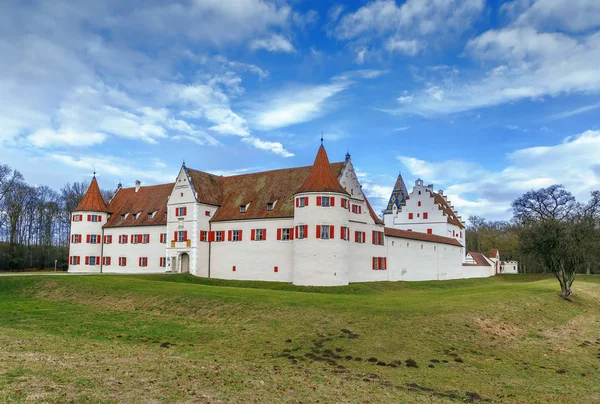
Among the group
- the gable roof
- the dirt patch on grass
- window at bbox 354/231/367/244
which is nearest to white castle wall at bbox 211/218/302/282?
window at bbox 354/231/367/244

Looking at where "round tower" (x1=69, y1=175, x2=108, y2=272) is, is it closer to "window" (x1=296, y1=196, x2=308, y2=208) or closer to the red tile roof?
"window" (x1=296, y1=196, x2=308, y2=208)

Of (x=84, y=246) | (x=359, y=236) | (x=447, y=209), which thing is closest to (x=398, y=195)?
(x=447, y=209)

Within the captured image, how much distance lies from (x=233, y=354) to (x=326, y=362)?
3209mm

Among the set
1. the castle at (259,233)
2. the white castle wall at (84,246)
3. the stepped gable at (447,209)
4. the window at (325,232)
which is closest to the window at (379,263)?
the castle at (259,233)

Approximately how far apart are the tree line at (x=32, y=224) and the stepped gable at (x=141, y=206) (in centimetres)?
1282

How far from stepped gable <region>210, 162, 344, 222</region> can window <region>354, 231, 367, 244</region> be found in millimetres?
5445

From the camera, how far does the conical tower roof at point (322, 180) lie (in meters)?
37.8

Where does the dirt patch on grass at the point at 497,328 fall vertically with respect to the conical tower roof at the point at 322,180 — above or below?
below

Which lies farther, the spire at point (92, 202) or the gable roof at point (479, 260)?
the gable roof at point (479, 260)

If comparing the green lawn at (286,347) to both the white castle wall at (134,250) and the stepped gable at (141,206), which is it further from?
the stepped gable at (141,206)

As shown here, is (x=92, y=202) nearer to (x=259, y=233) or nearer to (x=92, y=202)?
(x=92, y=202)

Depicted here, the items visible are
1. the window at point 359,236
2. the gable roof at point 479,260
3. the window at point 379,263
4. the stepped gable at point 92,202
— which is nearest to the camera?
the window at point 359,236

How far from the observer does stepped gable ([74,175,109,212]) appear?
172ft

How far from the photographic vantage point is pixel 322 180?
38.1m
